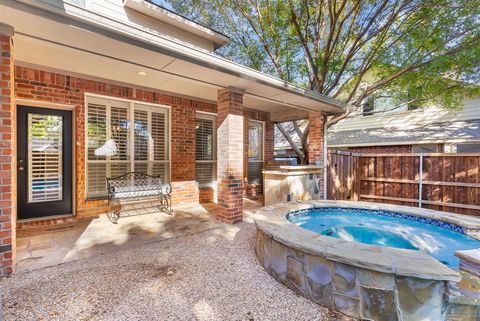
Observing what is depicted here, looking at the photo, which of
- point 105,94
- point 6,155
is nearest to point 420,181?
point 105,94

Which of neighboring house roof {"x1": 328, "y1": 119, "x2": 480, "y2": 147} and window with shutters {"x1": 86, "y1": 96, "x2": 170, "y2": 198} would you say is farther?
Answer: neighboring house roof {"x1": 328, "y1": 119, "x2": 480, "y2": 147}

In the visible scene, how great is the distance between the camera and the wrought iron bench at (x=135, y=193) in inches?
190

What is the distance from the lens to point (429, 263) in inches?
79.4

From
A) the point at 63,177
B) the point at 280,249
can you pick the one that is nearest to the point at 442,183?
the point at 280,249

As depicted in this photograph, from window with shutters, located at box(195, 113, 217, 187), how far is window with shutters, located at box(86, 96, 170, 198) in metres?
0.94

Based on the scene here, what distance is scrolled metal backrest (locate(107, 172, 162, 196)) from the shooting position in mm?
4957

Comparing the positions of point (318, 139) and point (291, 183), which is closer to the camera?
point (291, 183)

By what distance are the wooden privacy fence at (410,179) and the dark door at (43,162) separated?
21.2ft

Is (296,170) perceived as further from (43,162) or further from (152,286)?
(43,162)

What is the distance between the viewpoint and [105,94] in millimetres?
5035

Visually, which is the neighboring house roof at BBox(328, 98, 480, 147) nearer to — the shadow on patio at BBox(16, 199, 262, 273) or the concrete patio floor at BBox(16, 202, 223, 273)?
the shadow on patio at BBox(16, 199, 262, 273)

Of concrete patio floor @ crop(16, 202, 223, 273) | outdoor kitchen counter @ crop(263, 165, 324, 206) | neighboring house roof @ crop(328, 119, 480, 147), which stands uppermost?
neighboring house roof @ crop(328, 119, 480, 147)

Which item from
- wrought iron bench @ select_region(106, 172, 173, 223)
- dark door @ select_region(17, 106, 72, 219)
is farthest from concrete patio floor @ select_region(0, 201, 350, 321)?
wrought iron bench @ select_region(106, 172, 173, 223)

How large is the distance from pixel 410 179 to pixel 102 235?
23.9 ft
